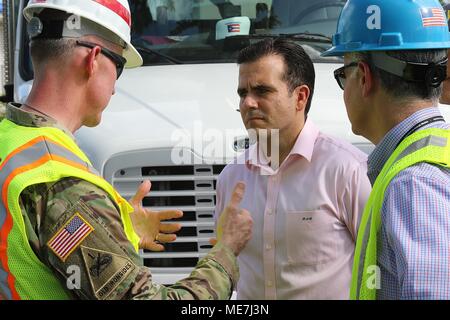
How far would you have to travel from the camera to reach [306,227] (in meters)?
3.13

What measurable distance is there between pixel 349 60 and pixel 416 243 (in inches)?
30.8

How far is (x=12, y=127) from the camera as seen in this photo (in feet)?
7.45

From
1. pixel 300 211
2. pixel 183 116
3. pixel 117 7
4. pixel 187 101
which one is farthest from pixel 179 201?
pixel 117 7

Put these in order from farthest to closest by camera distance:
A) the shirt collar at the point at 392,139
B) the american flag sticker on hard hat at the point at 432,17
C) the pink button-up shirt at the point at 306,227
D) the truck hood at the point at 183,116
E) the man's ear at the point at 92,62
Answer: the truck hood at the point at 183,116 → the pink button-up shirt at the point at 306,227 → the american flag sticker on hard hat at the point at 432,17 → the man's ear at the point at 92,62 → the shirt collar at the point at 392,139

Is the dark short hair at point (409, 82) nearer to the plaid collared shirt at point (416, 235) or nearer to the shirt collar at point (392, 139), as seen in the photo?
the shirt collar at point (392, 139)

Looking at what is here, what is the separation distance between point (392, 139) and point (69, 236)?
0.93m

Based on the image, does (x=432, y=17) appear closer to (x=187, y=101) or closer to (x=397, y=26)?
(x=397, y=26)

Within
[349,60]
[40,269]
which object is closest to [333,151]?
[349,60]

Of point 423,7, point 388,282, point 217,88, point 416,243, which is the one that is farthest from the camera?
point 217,88

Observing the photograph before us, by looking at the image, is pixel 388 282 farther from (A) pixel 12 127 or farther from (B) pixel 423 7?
(A) pixel 12 127

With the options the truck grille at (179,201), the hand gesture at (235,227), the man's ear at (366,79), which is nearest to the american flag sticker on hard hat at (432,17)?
the man's ear at (366,79)

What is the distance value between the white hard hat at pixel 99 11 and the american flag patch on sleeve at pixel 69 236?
0.66m

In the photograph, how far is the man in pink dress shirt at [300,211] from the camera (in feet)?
10.2

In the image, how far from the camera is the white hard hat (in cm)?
239
